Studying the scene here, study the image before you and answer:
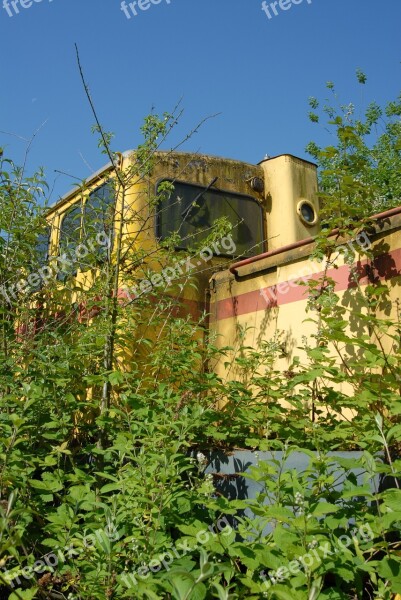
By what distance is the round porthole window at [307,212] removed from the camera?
18.7 feet

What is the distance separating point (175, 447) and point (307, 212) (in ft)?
12.3

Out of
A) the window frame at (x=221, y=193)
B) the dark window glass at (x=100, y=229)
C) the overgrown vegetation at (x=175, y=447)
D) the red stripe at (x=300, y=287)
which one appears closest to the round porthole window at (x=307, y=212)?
the window frame at (x=221, y=193)

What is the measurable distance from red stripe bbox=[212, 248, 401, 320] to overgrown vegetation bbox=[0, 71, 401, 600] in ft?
0.27

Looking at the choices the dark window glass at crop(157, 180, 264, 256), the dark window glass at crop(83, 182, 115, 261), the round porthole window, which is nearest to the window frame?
the dark window glass at crop(157, 180, 264, 256)

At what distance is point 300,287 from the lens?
447cm

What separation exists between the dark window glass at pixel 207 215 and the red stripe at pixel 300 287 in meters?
0.54

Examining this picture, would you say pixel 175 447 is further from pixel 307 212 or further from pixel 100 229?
pixel 307 212

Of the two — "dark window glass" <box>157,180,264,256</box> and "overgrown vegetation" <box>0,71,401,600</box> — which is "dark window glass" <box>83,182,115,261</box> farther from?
"dark window glass" <box>157,180,264,256</box>

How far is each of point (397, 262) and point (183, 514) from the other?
2.24m

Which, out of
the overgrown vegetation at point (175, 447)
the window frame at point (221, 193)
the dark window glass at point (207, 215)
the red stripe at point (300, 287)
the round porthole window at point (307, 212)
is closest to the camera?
the overgrown vegetation at point (175, 447)

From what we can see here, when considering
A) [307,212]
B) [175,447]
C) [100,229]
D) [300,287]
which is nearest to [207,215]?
[307,212]

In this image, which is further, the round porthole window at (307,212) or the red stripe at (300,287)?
the round porthole window at (307,212)

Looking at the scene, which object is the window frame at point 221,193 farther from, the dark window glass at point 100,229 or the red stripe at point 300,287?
the dark window glass at point 100,229

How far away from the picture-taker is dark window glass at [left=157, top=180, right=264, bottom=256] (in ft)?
16.7
